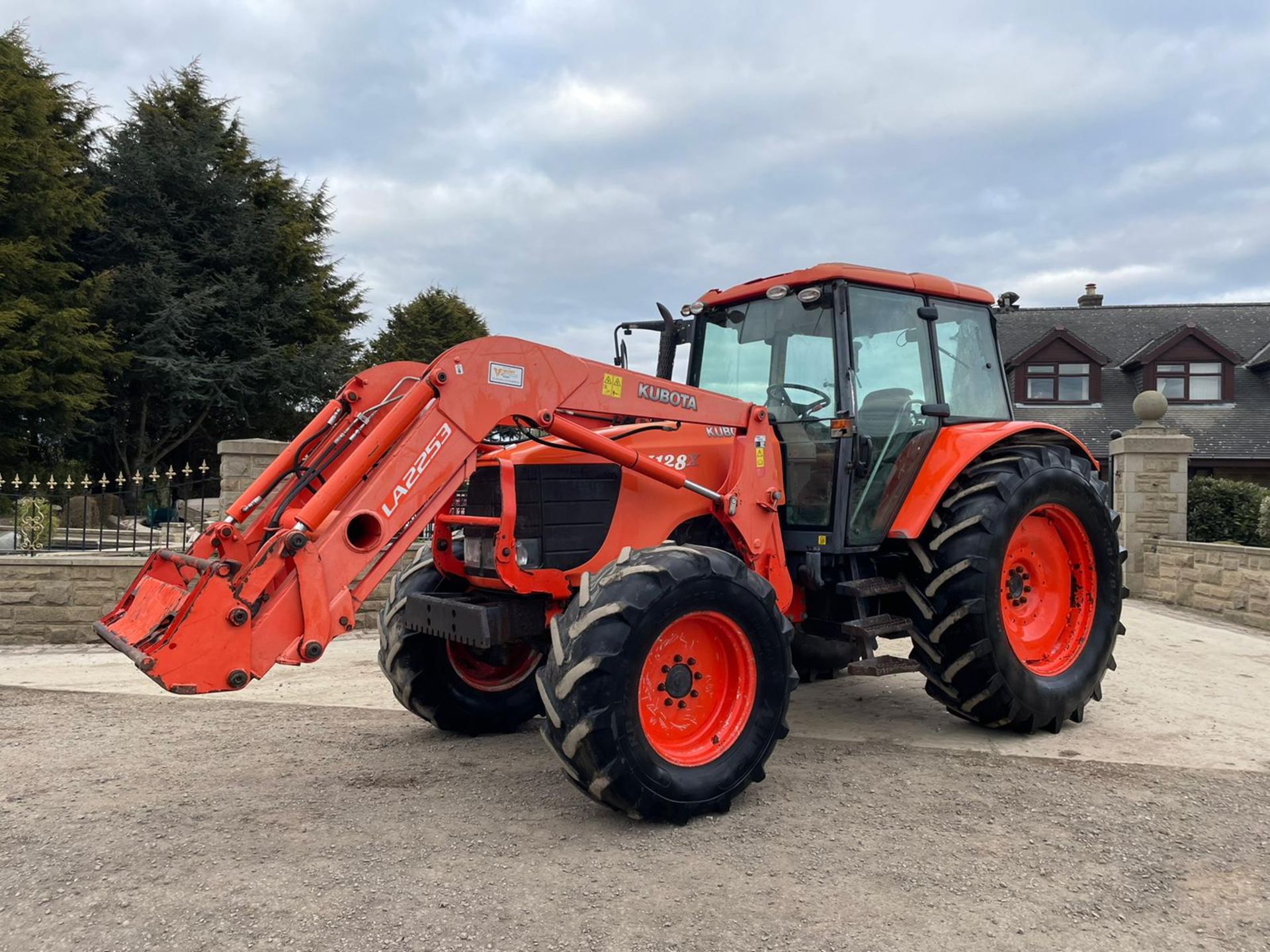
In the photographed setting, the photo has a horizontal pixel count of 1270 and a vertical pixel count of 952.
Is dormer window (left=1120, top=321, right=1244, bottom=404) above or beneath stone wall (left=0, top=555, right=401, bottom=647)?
above

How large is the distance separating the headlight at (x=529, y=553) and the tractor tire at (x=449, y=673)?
81cm

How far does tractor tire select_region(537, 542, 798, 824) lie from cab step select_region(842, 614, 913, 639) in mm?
764

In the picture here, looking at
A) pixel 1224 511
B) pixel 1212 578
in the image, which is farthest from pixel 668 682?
pixel 1224 511

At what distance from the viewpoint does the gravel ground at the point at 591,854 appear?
294cm

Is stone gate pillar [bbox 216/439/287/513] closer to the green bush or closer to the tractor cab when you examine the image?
the tractor cab

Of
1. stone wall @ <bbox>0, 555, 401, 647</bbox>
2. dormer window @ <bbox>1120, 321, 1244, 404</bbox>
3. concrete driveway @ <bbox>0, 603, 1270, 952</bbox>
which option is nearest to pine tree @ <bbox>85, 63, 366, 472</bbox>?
stone wall @ <bbox>0, 555, 401, 647</bbox>

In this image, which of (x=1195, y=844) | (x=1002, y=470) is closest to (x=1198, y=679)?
(x=1002, y=470)

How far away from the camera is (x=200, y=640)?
334cm

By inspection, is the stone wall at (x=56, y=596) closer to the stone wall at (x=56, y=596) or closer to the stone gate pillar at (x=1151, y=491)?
the stone wall at (x=56, y=596)

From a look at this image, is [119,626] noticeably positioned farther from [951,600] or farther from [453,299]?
[453,299]

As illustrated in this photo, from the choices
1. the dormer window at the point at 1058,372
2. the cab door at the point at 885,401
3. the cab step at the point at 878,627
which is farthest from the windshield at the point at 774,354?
the dormer window at the point at 1058,372

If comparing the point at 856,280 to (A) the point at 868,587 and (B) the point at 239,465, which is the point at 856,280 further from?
(B) the point at 239,465

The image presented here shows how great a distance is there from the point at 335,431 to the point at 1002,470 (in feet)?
11.5

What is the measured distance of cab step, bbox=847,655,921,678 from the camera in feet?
15.5
